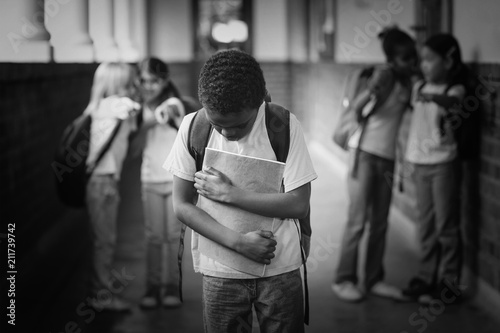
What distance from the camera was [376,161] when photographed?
15.5 ft

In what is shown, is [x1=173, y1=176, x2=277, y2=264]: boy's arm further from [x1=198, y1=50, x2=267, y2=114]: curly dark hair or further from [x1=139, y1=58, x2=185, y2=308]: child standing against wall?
[x1=139, y1=58, x2=185, y2=308]: child standing against wall

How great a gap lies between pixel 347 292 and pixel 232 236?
8.81 ft

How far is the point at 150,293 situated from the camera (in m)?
4.61

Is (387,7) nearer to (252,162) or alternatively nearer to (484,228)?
(484,228)

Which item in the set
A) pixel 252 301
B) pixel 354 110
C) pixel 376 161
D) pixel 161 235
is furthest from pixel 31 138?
pixel 252 301

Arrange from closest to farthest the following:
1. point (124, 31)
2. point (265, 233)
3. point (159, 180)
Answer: point (265, 233) → point (159, 180) → point (124, 31)

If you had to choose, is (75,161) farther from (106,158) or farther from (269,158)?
(269,158)

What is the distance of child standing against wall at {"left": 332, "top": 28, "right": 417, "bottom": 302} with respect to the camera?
185 inches

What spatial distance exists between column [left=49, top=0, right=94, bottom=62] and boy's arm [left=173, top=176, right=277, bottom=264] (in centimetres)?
447

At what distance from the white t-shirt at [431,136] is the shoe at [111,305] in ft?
6.31

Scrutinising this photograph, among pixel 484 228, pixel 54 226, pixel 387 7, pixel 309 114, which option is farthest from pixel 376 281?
pixel 309 114

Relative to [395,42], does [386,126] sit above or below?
below

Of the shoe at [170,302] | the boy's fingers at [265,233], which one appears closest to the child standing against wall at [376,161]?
the shoe at [170,302]

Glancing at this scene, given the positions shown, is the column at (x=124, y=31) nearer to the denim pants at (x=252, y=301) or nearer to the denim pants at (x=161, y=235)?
the denim pants at (x=161, y=235)
